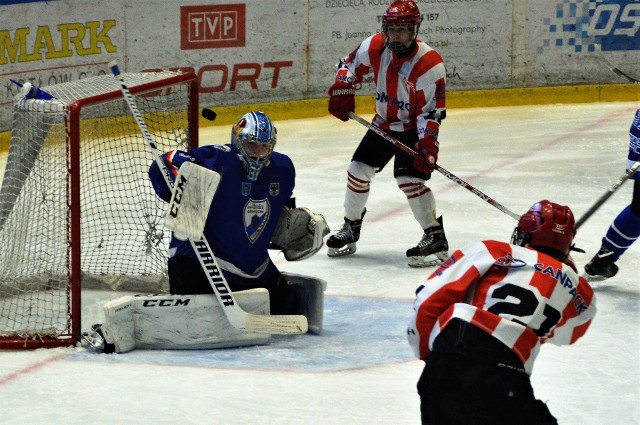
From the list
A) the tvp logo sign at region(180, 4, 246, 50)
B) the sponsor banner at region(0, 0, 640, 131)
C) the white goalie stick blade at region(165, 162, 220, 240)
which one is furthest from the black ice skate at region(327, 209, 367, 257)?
the tvp logo sign at region(180, 4, 246, 50)

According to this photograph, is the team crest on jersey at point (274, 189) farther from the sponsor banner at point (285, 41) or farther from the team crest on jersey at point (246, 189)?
the sponsor banner at point (285, 41)

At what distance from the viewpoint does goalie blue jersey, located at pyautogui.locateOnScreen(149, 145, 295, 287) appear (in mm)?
4531

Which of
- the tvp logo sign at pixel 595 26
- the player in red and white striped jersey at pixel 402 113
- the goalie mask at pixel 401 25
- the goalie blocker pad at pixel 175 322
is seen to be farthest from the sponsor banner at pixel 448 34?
the goalie blocker pad at pixel 175 322

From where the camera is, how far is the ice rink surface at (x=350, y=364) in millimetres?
4047

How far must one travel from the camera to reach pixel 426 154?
18.9 ft

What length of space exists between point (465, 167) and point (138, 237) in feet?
8.89

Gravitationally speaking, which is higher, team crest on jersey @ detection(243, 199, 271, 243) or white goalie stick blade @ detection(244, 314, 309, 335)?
team crest on jersey @ detection(243, 199, 271, 243)

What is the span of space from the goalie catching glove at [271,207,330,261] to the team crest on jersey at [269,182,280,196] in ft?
0.48

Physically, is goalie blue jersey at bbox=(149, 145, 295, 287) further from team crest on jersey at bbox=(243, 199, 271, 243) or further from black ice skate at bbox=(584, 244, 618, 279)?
black ice skate at bbox=(584, 244, 618, 279)

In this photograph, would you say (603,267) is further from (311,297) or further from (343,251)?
(311,297)

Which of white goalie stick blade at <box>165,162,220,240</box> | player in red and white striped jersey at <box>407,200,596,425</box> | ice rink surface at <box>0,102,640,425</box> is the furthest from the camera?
white goalie stick blade at <box>165,162,220,240</box>

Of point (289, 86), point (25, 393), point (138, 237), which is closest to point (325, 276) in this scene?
point (138, 237)

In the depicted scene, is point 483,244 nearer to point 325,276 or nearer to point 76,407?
point 76,407

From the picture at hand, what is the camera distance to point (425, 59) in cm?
Answer: 582
